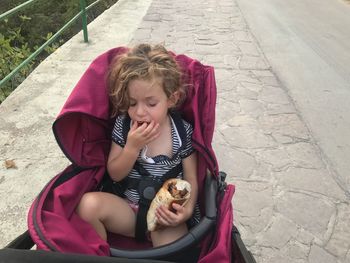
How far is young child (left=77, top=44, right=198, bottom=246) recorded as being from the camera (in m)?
1.55

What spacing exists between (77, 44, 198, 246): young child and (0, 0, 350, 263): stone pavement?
849 mm

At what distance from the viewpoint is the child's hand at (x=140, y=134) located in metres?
1.56

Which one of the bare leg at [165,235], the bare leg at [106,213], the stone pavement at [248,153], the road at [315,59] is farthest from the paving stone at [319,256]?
the bare leg at [106,213]

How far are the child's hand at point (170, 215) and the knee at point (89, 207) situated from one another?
0.23m

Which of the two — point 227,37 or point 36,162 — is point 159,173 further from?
point 227,37

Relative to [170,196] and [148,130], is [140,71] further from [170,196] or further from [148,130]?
[170,196]

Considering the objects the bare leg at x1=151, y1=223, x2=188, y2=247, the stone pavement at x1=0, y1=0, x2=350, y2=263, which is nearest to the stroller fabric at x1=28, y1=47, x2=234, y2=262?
the bare leg at x1=151, y1=223, x2=188, y2=247

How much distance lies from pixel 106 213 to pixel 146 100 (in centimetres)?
45

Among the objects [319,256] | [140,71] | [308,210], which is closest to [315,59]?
[308,210]

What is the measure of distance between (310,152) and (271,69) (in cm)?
179

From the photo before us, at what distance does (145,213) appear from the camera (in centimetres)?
163

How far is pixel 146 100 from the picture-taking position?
1.59 m

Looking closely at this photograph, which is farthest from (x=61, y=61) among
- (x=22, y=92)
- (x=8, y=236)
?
(x=8, y=236)

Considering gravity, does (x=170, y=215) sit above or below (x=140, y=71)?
below
